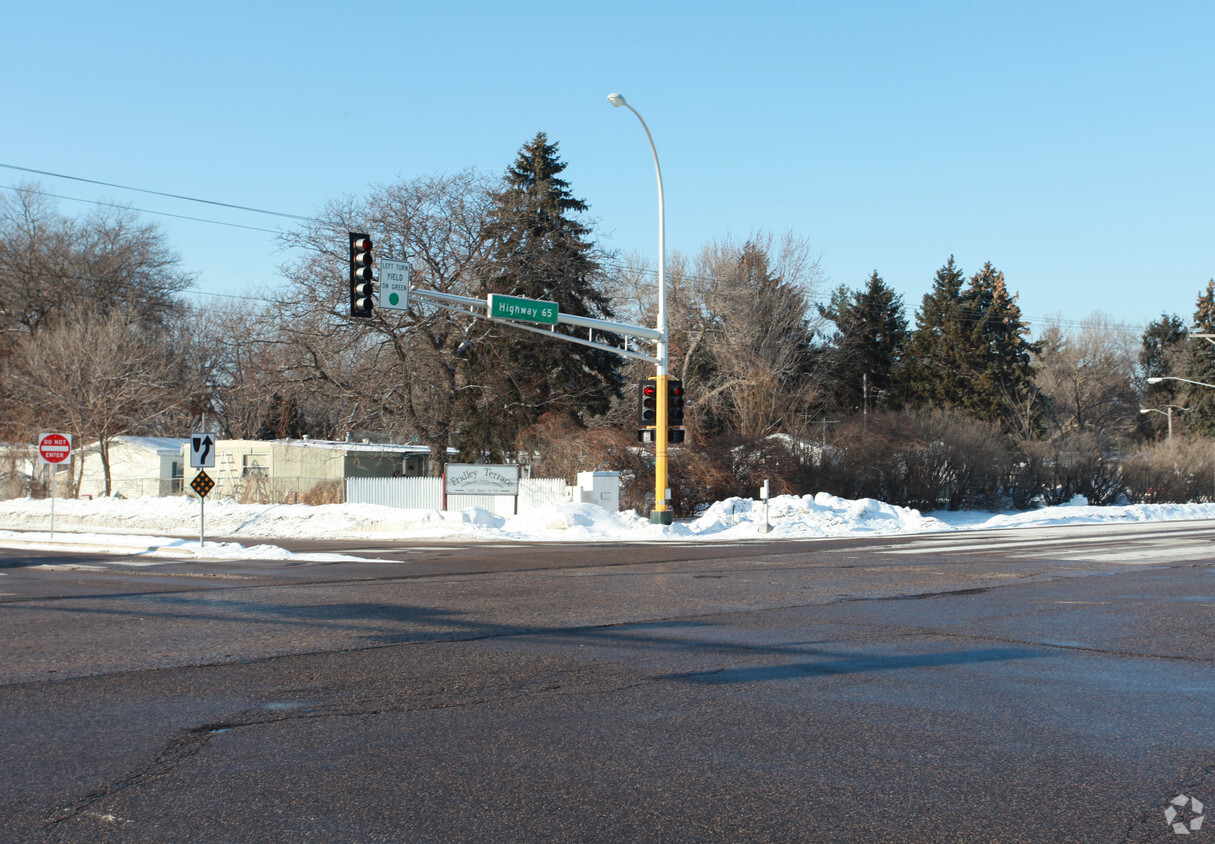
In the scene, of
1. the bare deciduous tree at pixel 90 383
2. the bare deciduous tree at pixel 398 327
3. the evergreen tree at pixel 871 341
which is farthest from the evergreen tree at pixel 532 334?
the evergreen tree at pixel 871 341

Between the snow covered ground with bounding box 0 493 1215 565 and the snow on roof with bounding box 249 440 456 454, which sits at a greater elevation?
the snow on roof with bounding box 249 440 456 454

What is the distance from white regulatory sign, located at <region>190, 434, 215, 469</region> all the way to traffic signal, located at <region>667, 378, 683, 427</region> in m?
12.4

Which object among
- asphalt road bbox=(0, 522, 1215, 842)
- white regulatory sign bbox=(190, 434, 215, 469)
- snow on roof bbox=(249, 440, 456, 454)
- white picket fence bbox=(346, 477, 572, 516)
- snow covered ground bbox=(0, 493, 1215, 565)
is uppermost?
snow on roof bbox=(249, 440, 456, 454)

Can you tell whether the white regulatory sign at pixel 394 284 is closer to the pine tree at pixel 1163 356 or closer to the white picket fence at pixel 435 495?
the white picket fence at pixel 435 495

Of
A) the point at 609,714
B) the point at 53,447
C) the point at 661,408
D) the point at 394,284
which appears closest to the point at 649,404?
the point at 661,408

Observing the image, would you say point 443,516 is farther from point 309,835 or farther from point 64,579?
point 309,835

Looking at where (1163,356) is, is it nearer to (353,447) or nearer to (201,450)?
(353,447)

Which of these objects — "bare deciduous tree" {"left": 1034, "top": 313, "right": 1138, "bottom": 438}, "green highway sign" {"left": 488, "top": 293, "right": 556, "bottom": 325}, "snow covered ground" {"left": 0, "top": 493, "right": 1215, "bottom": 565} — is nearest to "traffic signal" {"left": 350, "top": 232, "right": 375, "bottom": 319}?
"green highway sign" {"left": 488, "top": 293, "right": 556, "bottom": 325}

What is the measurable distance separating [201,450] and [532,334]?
68.1 ft

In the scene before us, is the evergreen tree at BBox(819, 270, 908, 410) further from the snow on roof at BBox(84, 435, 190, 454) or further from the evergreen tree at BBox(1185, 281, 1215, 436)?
the snow on roof at BBox(84, 435, 190, 454)

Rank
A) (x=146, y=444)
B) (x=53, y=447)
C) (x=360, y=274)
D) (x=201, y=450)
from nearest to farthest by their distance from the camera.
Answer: (x=360, y=274) → (x=201, y=450) → (x=53, y=447) → (x=146, y=444)

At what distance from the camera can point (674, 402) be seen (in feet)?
93.7

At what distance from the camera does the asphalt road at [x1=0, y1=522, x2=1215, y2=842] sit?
4.51m

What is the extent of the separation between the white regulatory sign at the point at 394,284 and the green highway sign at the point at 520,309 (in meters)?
2.67
